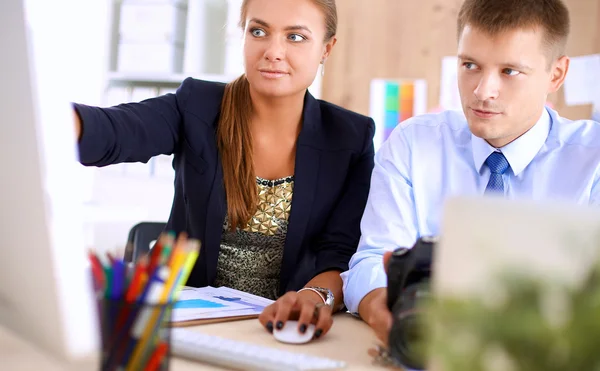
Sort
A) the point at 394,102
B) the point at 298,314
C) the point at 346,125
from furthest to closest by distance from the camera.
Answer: the point at 394,102
the point at 346,125
the point at 298,314

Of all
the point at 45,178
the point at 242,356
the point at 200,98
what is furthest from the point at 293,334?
the point at 200,98

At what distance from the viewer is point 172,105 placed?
65.1 inches

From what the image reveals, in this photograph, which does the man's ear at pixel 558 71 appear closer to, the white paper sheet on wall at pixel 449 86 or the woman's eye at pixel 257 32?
the woman's eye at pixel 257 32

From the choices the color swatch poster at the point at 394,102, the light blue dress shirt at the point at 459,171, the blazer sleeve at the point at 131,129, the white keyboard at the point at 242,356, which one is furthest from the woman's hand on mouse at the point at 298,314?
the color swatch poster at the point at 394,102

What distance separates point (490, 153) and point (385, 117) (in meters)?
1.54

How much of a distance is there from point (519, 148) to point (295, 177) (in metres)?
0.51

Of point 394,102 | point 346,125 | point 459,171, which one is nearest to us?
point 459,171

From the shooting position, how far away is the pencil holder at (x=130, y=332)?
613 millimetres

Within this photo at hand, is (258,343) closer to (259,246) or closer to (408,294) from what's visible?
(408,294)

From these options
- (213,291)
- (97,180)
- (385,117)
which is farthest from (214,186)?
(97,180)

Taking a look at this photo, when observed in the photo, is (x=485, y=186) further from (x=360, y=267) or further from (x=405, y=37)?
(x=405, y=37)

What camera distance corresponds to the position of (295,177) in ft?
5.33

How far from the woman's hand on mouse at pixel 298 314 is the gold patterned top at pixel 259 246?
1.81 feet

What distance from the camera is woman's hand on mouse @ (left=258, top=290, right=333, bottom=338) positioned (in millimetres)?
998
